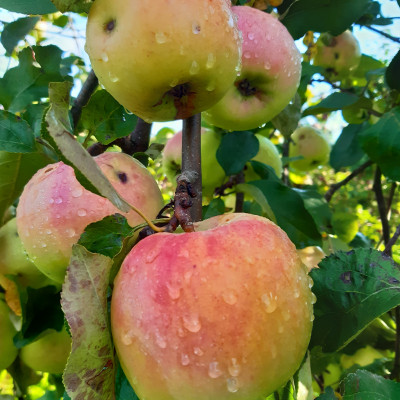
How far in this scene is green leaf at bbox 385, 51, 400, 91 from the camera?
112 centimetres

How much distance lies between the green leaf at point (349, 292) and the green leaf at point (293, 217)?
1.21 feet

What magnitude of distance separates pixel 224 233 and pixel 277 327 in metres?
0.10

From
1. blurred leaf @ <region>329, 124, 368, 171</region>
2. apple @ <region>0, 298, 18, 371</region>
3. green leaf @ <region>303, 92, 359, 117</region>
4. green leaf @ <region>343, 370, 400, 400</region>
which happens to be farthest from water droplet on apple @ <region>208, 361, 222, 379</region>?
blurred leaf @ <region>329, 124, 368, 171</region>

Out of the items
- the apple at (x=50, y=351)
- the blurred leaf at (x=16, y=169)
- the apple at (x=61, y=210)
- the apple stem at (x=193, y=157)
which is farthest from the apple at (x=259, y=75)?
the apple at (x=50, y=351)

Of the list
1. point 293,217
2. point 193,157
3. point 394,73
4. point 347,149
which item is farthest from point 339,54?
point 193,157

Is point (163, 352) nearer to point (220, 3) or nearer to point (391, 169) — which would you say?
point (220, 3)

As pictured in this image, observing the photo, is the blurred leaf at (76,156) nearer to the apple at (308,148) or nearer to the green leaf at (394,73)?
the green leaf at (394,73)

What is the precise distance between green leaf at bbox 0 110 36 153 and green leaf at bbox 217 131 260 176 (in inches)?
20.9

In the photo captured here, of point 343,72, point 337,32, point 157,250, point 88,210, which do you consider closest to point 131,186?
point 88,210

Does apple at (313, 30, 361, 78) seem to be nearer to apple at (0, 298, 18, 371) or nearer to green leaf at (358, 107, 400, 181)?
green leaf at (358, 107, 400, 181)

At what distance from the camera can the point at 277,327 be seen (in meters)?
0.45

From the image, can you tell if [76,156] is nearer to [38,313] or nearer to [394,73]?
[38,313]

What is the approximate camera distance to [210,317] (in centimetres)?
43

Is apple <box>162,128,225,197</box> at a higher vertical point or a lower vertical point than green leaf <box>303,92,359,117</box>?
lower
